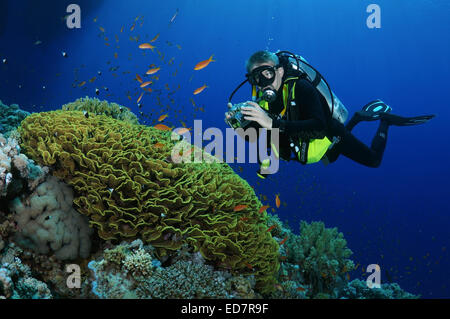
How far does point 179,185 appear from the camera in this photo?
433 cm

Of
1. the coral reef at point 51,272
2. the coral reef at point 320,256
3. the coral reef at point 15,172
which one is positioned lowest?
the coral reef at point 320,256

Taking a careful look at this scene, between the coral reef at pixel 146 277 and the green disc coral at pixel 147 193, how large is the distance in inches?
11.8

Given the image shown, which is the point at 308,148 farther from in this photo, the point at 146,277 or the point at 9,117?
the point at 9,117

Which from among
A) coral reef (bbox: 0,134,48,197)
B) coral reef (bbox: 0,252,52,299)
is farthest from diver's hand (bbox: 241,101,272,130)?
coral reef (bbox: 0,252,52,299)

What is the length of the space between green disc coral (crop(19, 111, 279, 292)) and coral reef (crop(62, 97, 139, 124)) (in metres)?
2.28

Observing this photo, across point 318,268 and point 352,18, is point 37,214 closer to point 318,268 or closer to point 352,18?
point 318,268

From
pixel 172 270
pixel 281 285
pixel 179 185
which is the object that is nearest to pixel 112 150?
pixel 179 185

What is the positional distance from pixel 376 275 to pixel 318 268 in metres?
2.48

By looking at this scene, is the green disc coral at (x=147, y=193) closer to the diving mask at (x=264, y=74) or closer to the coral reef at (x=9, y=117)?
the diving mask at (x=264, y=74)

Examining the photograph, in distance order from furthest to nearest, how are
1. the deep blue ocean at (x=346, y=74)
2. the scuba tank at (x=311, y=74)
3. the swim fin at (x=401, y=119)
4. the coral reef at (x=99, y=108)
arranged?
the deep blue ocean at (x=346, y=74)
the coral reef at (x=99, y=108)
the swim fin at (x=401, y=119)
the scuba tank at (x=311, y=74)

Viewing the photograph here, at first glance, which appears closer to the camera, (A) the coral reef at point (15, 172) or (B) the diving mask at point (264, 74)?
(A) the coral reef at point (15, 172)

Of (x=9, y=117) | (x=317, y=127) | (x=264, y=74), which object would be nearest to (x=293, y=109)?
(x=317, y=127)

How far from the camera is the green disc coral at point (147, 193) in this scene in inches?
159

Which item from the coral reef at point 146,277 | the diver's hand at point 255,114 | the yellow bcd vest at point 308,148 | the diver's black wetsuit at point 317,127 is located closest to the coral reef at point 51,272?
the coral reef at point 146,277
